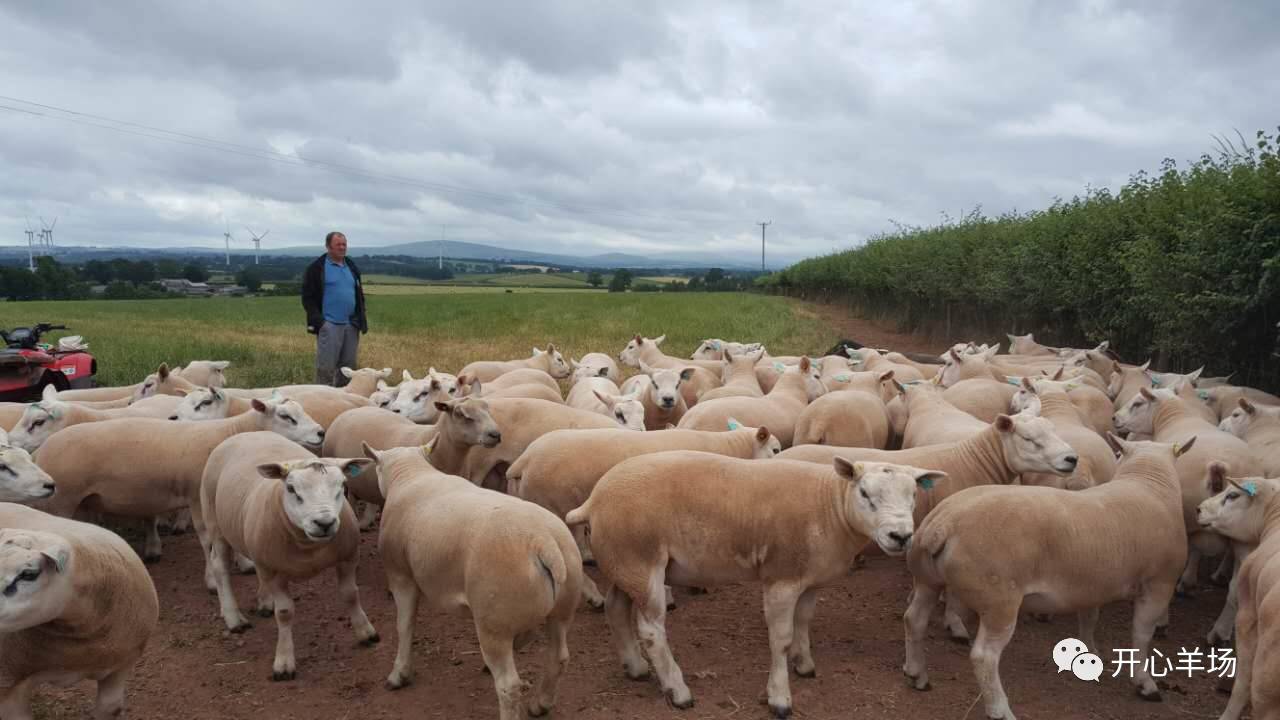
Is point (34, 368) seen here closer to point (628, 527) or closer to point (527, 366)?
point (527, 366)

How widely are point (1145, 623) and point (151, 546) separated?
27.5 ft

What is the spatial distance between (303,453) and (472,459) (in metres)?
1.79

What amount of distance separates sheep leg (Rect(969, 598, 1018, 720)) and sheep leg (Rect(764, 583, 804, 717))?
44.4 inches

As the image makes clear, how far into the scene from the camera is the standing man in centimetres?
1152

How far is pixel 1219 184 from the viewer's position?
11969 millimetres

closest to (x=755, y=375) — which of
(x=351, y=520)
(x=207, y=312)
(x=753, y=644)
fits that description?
(x=753, y=644)

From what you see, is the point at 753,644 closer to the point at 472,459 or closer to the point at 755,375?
the point at 472,459

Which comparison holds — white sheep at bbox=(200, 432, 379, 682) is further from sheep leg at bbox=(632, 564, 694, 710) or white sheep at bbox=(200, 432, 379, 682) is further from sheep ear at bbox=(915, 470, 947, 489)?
sheep ear at bbox=(915, 470, 947, 489)

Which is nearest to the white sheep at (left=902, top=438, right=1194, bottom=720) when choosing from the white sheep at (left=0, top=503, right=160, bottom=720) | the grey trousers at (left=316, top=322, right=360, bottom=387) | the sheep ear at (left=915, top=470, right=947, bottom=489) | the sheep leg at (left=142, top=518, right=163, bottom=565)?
the sheep ear at (left=915, top=470, right=947, bottom=489)

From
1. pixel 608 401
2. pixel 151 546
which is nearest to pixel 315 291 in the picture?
pixel 151 546

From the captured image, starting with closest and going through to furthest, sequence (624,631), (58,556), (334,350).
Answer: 1. (58,556)
2. (624,631)
3. (334,350)

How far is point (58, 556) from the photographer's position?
4215 millimetres

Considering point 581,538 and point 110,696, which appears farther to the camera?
point 581,538

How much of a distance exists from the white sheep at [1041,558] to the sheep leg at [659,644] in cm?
159
